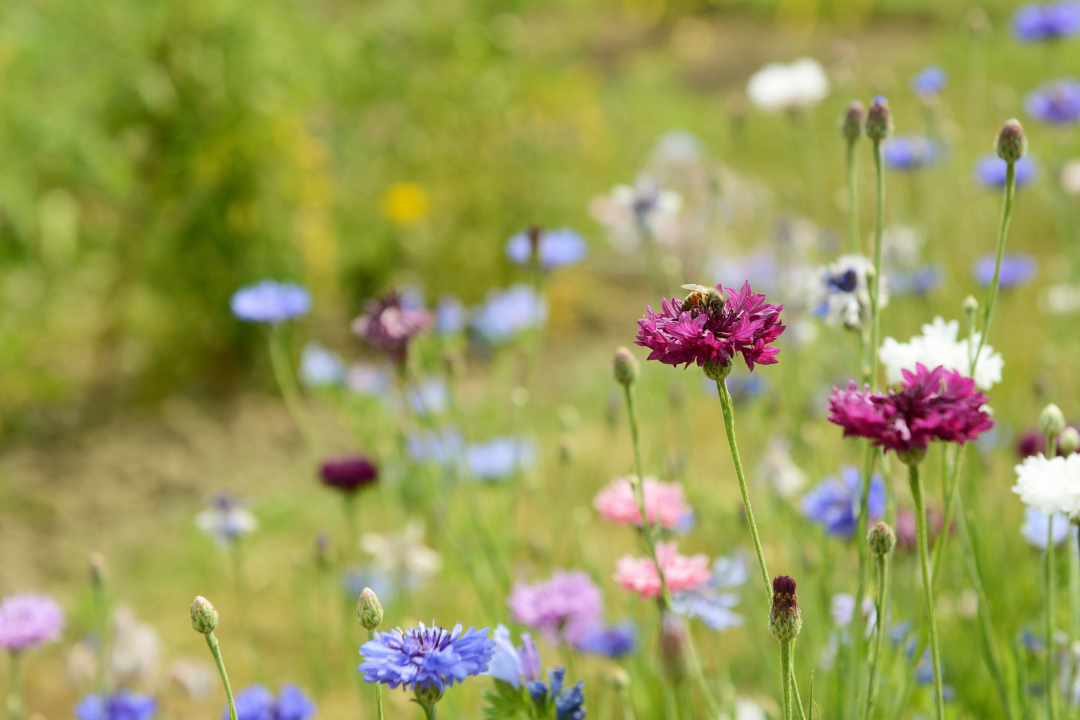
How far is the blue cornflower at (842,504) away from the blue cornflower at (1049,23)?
3.84 ft

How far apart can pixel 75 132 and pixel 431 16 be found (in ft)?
5.82

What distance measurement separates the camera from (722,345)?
82cm

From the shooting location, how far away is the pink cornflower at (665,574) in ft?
4.02

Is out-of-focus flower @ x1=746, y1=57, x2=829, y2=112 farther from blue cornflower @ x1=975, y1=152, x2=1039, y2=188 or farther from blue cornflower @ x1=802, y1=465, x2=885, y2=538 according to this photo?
blue cornflower @ x1=802, y1=465, x2=885, y2=538

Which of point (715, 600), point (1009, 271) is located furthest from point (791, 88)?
point (715, 600)

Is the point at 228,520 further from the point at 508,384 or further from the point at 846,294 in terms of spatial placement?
the point at 508,384

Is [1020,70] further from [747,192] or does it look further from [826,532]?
[826,532]

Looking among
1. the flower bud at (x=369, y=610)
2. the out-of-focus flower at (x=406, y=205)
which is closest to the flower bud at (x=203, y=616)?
the flower bud at (x=369, y=610)

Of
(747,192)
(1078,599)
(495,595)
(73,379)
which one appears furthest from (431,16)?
(1078,599)

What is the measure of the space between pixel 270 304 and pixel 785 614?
1135 millimetres

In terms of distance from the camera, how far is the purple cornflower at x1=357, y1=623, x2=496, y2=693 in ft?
2.70

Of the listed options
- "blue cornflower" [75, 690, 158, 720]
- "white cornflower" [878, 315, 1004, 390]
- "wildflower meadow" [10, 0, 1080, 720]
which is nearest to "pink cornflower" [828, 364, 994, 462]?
"wildflower meadow" [10, 0, 1080, 720]

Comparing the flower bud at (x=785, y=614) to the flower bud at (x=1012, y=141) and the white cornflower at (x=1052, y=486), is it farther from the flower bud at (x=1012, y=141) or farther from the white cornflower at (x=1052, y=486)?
the flower bud at (x=1012, y=141)

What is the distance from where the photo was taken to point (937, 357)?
1.08 metres
